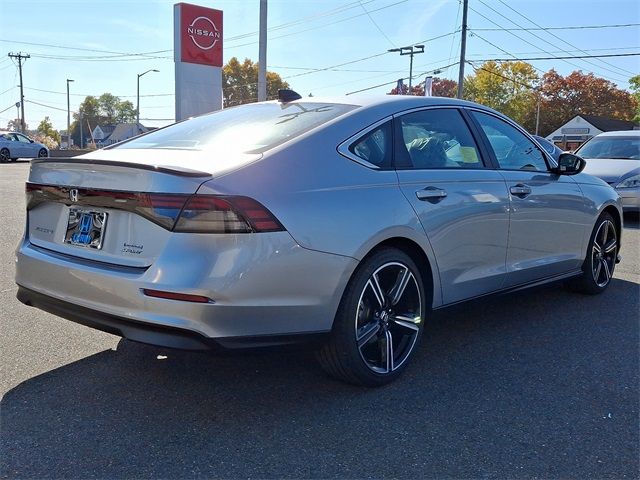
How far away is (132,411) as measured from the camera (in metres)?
2.97

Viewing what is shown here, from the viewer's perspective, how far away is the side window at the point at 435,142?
11.7 ft

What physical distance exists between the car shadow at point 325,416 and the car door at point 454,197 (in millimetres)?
270

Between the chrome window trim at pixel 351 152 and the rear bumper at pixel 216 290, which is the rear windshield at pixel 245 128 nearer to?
the chrome window trim at pixel 351 152

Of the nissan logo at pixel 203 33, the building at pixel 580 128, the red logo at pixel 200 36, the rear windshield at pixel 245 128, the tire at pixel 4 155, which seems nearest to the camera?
the rear windshield at pixel 245 128

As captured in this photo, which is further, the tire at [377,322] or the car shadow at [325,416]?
the tire at [377,322]

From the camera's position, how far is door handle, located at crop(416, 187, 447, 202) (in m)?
3.43

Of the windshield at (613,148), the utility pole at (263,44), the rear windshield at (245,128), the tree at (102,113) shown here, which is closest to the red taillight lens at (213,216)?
the rear windshield at (245,128)

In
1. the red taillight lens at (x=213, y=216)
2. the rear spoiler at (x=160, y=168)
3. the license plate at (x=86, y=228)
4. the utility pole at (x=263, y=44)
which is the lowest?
the license plate at (x=86, y=228)

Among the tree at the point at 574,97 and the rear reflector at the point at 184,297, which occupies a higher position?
the tree at the point at 574,97

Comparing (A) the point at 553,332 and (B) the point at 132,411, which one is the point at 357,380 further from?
(A) the point at 553,332

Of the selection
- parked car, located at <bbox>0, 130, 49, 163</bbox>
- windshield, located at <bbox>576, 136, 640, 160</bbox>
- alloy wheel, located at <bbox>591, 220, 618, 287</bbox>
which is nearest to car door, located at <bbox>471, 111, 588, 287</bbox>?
alloy wheel, located at <bbox>591, 220, 618, 287</bbox>

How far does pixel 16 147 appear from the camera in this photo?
28359 millimetres

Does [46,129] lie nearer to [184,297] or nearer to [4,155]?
[4,155]

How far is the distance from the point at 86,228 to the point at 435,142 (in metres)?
2.14
